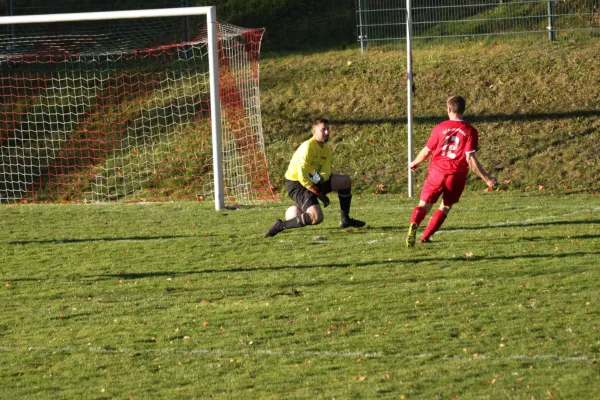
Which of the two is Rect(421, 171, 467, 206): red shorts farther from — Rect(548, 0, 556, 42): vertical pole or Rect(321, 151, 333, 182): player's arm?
Rect(548, 0, 556, 42): vertical pole

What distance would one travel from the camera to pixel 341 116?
19.4 m

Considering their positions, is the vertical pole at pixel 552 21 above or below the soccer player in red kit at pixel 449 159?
above

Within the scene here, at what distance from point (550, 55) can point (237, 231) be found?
10160mm

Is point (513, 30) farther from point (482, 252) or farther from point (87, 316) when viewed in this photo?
point (87, 316)

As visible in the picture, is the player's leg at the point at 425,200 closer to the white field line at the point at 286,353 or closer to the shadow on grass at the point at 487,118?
the white field line at the point at 286,353

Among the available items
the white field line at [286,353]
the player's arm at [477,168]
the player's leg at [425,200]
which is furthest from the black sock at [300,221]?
the white field line at [286,353]

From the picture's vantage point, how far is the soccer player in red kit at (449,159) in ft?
32.5

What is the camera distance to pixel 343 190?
11680mm

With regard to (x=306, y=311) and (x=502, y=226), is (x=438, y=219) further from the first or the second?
(x=306, y=311)

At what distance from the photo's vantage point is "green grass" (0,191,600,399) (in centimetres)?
595

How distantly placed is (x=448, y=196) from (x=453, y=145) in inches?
23.1

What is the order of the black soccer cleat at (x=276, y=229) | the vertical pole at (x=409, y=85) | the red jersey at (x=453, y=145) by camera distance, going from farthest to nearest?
the vertical pole at (x=409, y=85)
the black soccer cleat at (x=276, y=229)
the red jersey at (x=453, y=145)

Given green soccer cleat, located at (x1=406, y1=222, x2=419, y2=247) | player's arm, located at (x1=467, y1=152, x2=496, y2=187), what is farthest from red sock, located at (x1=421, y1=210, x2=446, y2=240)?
player's arm, located at (x1=467, y1=152, x2=496, y2=187)

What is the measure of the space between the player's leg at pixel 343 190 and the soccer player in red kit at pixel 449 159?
160 cm
